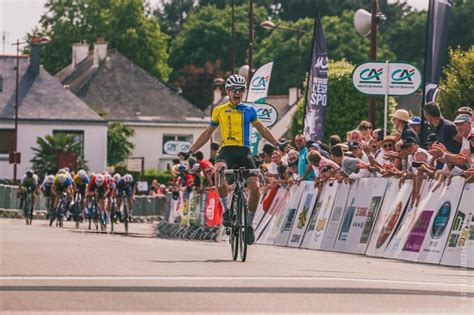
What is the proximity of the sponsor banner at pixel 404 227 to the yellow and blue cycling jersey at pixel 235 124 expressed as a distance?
323cm

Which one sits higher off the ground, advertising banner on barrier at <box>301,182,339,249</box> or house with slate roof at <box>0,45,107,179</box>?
house with slate roof at <box>0,45,107,179</box>

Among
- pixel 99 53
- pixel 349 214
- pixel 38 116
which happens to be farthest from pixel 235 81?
pixel 99 53

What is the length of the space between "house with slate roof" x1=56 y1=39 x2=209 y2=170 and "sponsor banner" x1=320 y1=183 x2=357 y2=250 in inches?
3171

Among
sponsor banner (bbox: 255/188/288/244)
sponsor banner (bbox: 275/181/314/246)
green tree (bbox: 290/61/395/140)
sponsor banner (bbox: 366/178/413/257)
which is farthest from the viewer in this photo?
green tree (bbox: 290/61/395/140)

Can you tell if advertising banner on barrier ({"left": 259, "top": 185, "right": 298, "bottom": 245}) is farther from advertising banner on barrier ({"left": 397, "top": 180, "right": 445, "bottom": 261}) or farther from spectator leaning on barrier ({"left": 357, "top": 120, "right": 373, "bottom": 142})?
advertising banner on barrier ({"left": 397, "top": 180, "right": 445, "bottom": 261})

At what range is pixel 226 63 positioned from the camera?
124 metres

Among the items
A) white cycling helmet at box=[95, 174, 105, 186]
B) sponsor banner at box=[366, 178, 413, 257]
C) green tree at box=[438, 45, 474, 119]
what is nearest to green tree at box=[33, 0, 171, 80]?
green tree at box=[438, 45, 474, 119]

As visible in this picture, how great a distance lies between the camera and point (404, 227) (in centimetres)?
2066

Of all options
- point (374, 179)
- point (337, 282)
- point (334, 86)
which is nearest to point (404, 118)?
point (374, 179)

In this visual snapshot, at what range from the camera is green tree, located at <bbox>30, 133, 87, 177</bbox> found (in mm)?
86688

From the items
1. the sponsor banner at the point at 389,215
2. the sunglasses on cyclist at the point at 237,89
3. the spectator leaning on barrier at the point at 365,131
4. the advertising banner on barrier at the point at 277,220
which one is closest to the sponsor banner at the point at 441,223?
the sponsor banner at the point at 389,215

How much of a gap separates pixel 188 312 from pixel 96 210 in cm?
3069

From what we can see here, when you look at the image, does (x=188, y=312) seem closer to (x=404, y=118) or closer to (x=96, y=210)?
(x=404, y=118)

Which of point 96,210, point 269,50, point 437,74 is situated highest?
point 269,50
